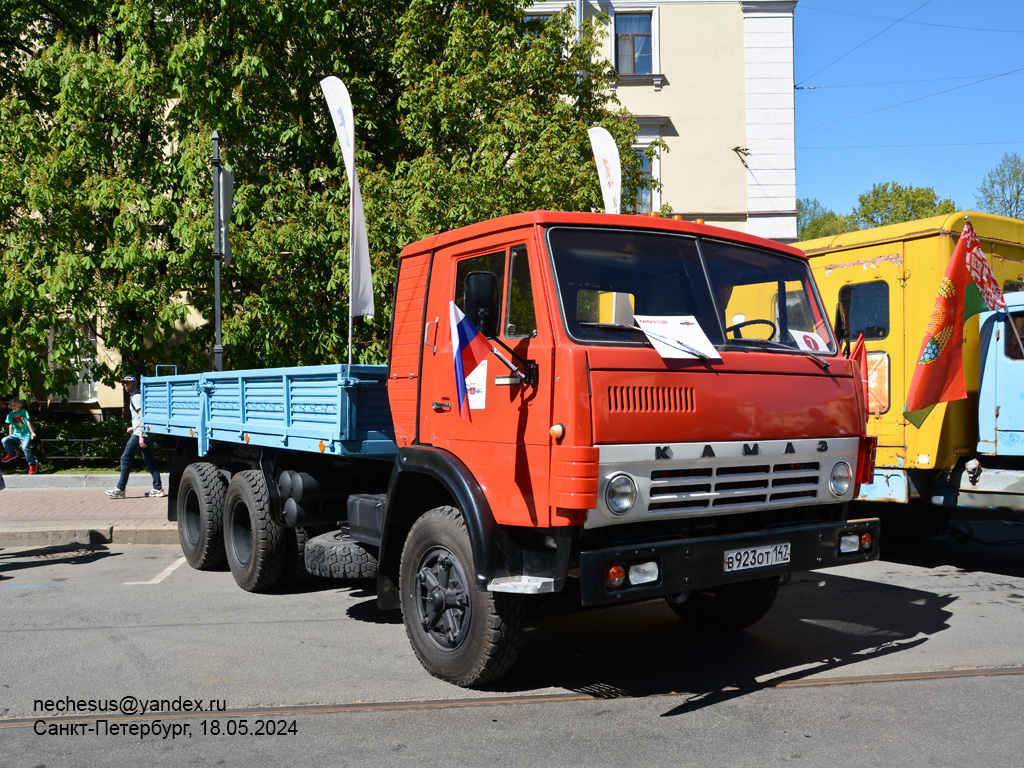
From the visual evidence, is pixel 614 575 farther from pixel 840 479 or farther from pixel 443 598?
pixel 840 479

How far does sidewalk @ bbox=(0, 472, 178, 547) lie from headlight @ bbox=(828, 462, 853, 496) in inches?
293

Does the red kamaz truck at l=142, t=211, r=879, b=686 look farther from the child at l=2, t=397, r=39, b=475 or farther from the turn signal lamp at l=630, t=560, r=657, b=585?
the child at l=2, t=397, r=39, b=475

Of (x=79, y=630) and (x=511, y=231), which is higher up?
(x=511, y=231)

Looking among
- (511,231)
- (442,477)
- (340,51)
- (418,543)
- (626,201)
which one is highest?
(340,51)

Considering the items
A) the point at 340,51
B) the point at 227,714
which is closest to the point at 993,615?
the point at 227,714

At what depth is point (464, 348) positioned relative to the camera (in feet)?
15.4

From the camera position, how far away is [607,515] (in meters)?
4.18

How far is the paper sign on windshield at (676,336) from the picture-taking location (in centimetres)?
444

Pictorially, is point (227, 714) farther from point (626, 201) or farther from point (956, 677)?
point (626, 201)

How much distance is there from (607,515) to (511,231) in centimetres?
157

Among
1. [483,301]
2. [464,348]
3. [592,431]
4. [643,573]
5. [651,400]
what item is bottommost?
[643,573]

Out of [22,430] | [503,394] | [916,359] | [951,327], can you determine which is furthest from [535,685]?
[22,430]

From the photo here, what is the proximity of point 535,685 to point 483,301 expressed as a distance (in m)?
2.10

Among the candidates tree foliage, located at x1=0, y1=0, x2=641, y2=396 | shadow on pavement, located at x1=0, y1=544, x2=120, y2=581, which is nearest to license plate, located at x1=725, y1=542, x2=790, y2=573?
shadow on pavement, located at x1=0, y1=544, x2=120, y2=581
